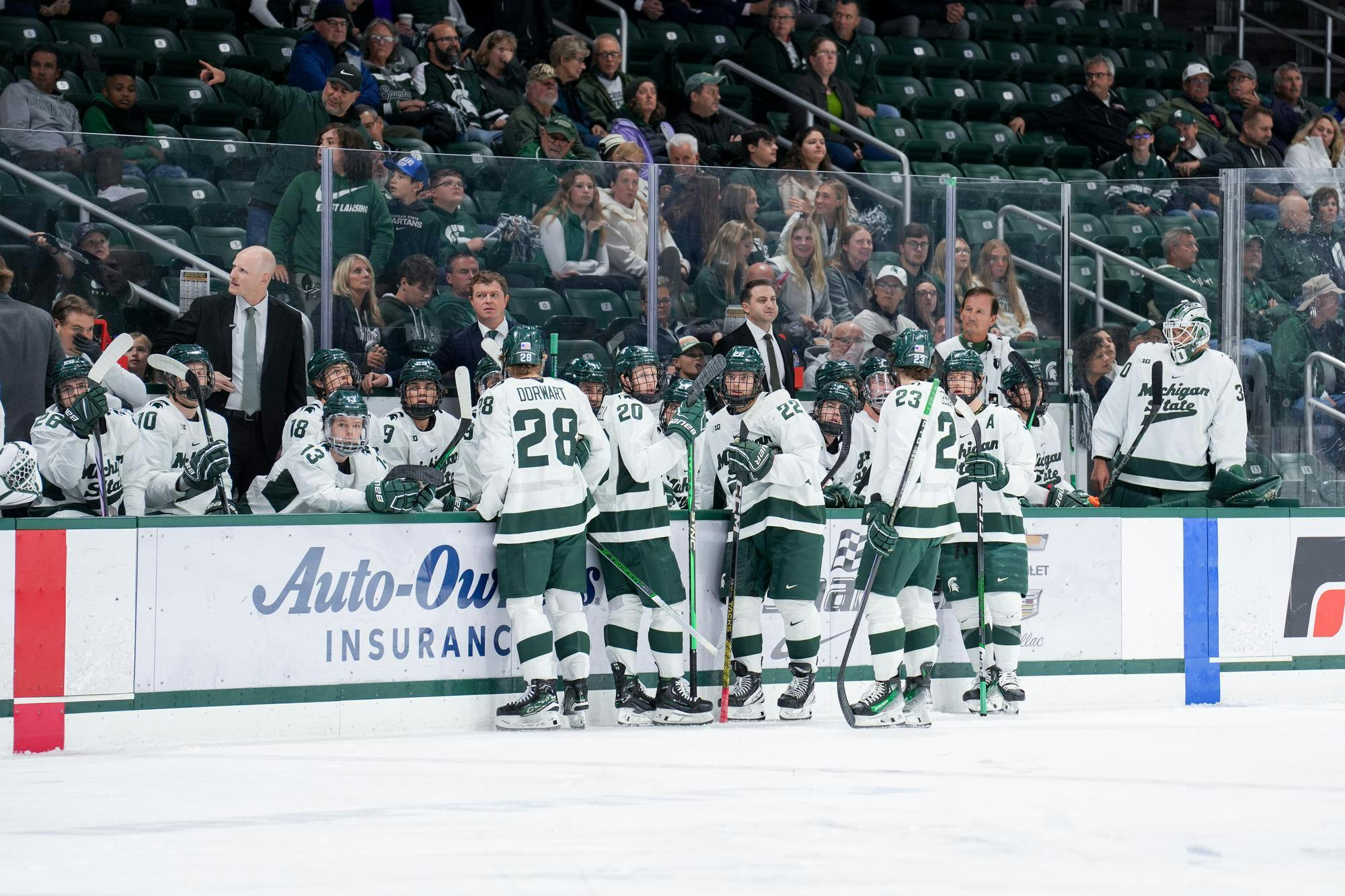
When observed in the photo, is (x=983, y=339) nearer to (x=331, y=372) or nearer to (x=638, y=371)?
(x=638, y=371)

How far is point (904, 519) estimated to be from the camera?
7359 mm

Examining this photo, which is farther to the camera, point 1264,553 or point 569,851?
point 1264,553

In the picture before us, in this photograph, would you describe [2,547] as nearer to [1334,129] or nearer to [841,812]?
[841,812]

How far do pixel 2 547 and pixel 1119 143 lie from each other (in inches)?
366

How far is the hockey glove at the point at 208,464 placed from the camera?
707cm

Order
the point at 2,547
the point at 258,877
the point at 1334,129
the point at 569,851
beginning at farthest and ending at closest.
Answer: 1. the point at 1334,129
2. the point at 2,547
3. the point at 569,851
4. the point at 258,877

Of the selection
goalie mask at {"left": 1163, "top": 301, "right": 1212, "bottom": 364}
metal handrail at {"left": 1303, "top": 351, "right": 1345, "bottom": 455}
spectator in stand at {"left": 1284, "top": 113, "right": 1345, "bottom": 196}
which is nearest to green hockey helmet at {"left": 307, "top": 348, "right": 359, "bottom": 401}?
goalie mask at {"left": 1163, "top": 301, "right": 1212, "bottom": 364}

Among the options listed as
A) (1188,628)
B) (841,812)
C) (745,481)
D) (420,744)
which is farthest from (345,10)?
(841,812)

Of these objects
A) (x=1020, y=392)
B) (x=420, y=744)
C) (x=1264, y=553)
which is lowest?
(x=420, y=744)

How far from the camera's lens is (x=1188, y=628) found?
8.26 metres

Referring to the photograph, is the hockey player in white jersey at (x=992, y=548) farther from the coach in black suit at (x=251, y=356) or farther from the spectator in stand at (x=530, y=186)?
the coach in black suit at (x=251, y=356)

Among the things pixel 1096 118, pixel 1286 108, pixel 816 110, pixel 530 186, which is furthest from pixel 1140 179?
pixel 530 186

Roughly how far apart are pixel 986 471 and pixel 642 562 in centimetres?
153

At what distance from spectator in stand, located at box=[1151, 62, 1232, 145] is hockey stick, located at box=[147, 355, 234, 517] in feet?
27.4
